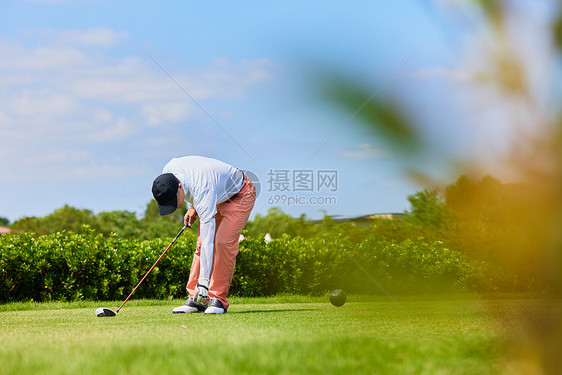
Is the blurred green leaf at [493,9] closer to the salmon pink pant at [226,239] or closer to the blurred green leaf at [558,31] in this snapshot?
the blurred green leaf at [558,31]

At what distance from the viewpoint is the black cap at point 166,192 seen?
6266mm

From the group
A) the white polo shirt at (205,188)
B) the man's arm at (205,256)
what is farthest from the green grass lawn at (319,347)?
the white polo shirt at (205,188)

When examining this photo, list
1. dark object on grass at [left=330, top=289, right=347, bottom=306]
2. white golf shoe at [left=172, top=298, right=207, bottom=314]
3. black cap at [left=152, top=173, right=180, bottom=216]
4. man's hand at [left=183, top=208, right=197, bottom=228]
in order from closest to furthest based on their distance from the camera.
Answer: dark object on grass at [left=330, top=289, right=347, bottom=306], black cap at [left=152, top=173, right=180, bottom=216], man's hand at [left=183, top=208, right=197, bottom=228], white golf shoe at [left=172, top=298, right=207, bottom=314]

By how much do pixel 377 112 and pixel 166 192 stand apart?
5077mm

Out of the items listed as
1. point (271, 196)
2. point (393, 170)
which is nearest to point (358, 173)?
point (393, 170)

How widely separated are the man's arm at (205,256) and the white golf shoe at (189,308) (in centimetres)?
55

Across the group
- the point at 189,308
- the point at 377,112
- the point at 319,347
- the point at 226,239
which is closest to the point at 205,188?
the point at 226,239

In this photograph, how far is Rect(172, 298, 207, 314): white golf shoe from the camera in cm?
685

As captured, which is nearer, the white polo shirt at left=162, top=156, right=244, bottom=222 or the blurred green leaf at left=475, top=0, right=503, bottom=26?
the blurred green leaf at left=475, top=0, right=503, bottom=26

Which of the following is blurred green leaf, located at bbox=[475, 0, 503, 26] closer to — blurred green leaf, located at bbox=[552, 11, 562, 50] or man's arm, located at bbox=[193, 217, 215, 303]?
blurred green leaf, located at bbox=[552, 11, 562, 50]

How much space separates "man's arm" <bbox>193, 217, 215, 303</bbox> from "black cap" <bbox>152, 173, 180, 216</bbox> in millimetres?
412

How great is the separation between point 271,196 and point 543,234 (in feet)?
9.88

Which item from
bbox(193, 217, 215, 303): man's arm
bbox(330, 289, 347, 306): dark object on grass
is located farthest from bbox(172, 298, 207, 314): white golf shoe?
bbox(330, 289, 347, 306): dark object on grass

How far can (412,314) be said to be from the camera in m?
2.22
